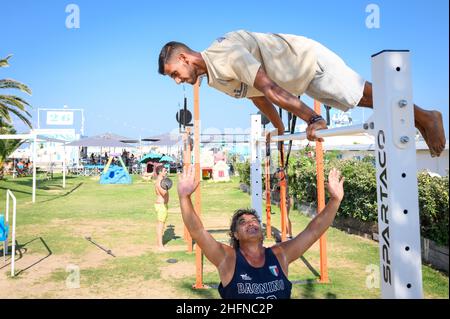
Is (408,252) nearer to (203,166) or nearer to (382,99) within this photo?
(382,99)

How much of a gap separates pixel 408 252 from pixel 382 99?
0.48 metres

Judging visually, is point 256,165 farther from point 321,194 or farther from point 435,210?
point 435,210

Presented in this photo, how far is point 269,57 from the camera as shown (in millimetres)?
1910

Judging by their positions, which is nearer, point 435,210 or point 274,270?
point 274,270

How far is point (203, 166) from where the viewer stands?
66.8 feet

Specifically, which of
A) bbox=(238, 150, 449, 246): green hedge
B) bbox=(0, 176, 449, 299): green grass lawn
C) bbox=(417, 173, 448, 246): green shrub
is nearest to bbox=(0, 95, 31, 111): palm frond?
bbox=(0, 176, 449, 299): green grass lawn

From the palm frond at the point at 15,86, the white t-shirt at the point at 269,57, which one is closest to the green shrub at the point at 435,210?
the white t-shirt at the point at 269,57

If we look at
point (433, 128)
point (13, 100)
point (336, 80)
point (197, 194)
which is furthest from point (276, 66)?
point (13, 100)

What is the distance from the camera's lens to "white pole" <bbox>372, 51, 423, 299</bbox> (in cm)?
117

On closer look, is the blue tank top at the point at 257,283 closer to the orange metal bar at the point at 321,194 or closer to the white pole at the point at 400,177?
the white pole at the point at 400,177

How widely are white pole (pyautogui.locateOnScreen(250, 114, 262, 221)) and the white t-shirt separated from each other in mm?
2203

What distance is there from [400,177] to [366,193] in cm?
558

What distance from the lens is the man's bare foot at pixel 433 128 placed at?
1.71 metres
